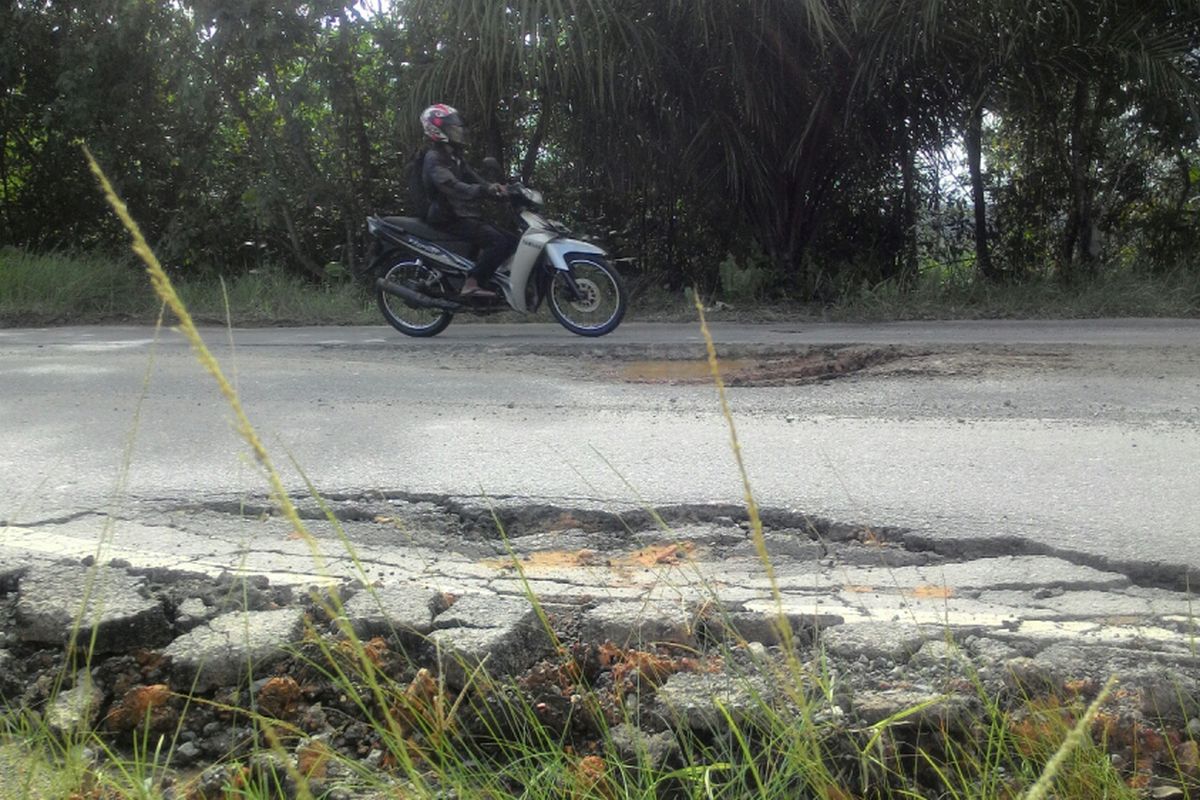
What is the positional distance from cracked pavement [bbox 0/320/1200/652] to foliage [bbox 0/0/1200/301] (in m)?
4.57

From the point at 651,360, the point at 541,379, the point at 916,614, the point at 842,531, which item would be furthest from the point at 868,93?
the point at 916,614

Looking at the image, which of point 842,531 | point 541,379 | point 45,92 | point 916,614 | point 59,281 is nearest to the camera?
point 916,614

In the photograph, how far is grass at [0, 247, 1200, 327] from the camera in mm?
11070

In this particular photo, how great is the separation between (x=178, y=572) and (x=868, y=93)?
364 inches

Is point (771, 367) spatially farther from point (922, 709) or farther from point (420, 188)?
point (922, 709)

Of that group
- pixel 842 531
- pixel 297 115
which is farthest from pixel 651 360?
pixel 297 115

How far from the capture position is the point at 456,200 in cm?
992

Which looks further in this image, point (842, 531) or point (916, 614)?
point (842, 531)

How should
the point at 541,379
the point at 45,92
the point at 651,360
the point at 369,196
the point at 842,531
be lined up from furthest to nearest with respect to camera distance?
1. the point at 45,92
2. the point at 369,196
3. the point at 651,360
4. the point at 541,379
5. the point at 842,531

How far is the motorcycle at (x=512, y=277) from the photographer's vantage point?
960 cm

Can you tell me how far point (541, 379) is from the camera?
7.38 metres

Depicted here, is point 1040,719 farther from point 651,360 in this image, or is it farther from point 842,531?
point 651,360

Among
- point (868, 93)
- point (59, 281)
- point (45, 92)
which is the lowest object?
point (59, 281)

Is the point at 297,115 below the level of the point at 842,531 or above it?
above
